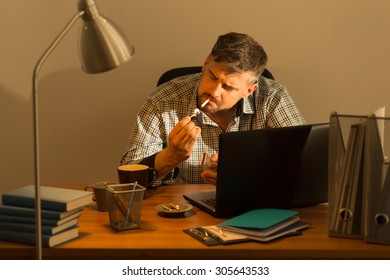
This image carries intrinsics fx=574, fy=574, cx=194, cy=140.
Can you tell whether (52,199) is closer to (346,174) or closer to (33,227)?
(33,227)

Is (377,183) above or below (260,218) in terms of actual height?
above

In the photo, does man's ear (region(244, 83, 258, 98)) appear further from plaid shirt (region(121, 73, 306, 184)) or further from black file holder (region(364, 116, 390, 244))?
black file holder (region(364, 116, 390, 244))

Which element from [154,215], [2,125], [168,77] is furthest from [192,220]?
[2,125]

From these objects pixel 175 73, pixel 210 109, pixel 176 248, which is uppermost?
pixel 175 73

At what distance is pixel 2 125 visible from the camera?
8.77 feet

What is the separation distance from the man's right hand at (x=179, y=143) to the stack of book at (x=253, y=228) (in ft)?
1.20

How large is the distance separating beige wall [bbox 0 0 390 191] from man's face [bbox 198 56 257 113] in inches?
24.5

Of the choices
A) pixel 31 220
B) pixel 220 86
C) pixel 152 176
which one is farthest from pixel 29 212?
pixel 220 86

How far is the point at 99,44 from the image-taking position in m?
1.22

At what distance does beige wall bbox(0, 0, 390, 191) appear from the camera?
2.55 metres

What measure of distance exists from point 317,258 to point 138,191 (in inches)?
17.9

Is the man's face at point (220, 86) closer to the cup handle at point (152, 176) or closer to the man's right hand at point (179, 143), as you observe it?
the man's right hand at point (179, 143)

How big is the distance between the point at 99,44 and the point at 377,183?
0.71 m

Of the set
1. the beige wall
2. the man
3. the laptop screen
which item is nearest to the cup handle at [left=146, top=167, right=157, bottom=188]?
the man
